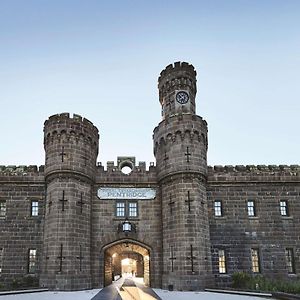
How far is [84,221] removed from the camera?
2400 centimetres

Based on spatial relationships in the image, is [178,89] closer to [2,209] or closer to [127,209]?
[127,209]

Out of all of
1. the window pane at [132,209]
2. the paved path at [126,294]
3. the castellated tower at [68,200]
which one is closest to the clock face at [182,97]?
the castellated tower at [68,200]

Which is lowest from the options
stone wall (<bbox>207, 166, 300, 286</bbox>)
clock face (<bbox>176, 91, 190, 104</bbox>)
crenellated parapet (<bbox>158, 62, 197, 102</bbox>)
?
stone wall (<bbox>207, 166, 300, 286</bbox>)

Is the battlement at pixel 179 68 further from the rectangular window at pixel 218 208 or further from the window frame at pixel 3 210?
the window frame at pixel 3 210

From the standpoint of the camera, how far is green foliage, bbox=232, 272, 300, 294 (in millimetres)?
18484

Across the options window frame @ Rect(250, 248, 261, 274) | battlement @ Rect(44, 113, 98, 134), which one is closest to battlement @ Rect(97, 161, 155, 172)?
battlement @ Rect(44, 113, 98, 134)

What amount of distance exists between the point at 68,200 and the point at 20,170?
17.2 feet

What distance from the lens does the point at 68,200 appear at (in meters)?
23.5

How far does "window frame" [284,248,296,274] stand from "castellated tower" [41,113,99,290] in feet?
45.1

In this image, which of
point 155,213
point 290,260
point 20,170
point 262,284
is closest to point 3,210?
point 20,170

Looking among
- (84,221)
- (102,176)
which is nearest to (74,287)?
(84,221)

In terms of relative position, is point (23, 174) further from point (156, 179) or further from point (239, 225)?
point (239, 225)

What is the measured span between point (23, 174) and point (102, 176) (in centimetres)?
576

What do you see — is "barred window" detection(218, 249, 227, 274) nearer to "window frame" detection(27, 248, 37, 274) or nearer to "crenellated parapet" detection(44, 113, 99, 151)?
"crenellated parapet" detection(44, 113, 99, 151)
